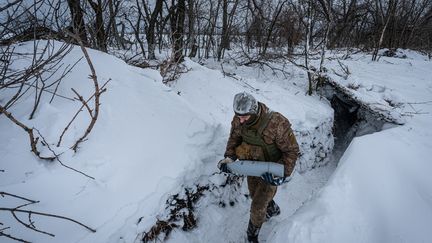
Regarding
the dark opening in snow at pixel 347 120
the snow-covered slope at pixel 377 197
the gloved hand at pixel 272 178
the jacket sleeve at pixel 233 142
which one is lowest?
the dark opening in snow at pixel 347 120

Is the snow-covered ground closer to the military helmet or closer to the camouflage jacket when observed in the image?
the camouflage jacket

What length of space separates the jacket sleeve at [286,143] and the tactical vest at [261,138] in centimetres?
10

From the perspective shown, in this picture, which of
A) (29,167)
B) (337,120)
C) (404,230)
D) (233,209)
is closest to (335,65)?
(337,120)

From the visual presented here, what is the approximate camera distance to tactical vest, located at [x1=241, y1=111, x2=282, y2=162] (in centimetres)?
298

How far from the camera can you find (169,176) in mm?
3322

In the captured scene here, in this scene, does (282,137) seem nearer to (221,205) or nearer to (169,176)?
(169,176)

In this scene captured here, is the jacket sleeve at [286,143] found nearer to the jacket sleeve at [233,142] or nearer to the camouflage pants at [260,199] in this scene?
the camouflage pants at [260,199]

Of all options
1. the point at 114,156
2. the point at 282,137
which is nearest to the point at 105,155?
the point at 114,156

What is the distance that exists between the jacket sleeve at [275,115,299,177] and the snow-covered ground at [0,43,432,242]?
1.70 feet

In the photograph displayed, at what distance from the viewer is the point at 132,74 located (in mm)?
4293

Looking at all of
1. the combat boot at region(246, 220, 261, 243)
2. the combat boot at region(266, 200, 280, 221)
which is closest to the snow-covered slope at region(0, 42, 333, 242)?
the combat boot at region(246, 220, 261, 243)

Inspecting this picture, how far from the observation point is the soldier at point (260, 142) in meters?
2.89

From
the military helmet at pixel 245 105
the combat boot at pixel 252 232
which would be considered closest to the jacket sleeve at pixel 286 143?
the military helmet at pixel 245 105

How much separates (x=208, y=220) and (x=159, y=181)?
94 centimetres
